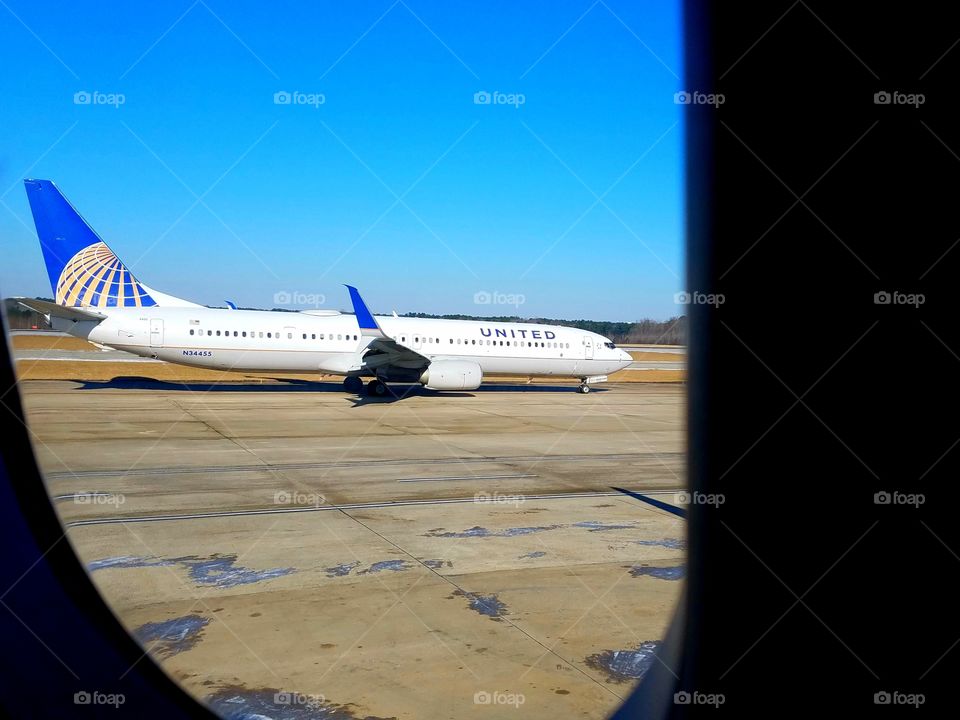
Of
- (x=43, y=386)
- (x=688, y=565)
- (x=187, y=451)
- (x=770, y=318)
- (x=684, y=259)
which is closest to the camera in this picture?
(x=770, y=318)

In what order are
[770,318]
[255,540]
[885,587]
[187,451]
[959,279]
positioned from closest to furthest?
[959,279] < [885,587] < [770,318] < [255,540] < [187,451]

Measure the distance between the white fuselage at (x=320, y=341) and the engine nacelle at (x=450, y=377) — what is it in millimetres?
1934

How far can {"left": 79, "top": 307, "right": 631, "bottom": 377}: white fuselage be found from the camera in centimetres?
2130

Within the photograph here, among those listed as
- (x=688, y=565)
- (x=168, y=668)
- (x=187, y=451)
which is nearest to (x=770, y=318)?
(x=688, y=565)

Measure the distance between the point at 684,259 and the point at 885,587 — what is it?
1.01 meters

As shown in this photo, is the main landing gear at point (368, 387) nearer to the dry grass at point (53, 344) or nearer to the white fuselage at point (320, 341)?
the white fuselage at point (320, 341)

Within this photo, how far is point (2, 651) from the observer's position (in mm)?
3141

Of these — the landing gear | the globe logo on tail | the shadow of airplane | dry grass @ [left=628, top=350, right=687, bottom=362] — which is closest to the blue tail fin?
the globe logo on tail

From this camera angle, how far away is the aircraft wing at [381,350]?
21.1m

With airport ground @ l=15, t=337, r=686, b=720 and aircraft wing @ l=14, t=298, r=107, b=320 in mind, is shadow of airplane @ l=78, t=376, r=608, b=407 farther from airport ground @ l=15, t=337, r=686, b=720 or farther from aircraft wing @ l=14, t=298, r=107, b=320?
airport ground @ l=15, t=337, r=686, b=720

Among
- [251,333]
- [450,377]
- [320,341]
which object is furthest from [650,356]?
[251,333]

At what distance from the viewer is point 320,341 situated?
22.8 meters

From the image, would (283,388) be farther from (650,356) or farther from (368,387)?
(650,356)

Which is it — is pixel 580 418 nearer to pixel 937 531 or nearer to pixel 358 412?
pixel 358 412
